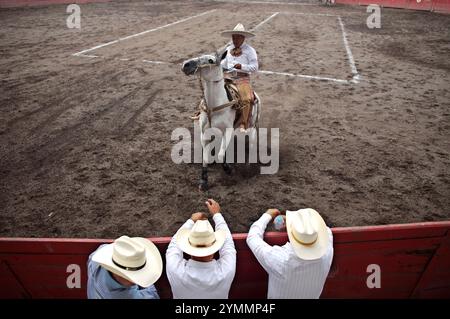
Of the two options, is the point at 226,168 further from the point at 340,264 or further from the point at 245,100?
the point at 340,264

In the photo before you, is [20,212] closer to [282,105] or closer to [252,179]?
[252,179]

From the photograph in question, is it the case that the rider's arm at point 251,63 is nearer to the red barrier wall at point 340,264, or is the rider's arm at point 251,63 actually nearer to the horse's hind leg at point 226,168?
the horse's hind leg at point 226,168

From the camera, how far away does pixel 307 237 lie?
8.84ft

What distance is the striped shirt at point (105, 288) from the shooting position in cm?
262

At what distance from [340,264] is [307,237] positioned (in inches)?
36.4

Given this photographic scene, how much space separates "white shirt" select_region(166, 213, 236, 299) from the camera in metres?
2.73

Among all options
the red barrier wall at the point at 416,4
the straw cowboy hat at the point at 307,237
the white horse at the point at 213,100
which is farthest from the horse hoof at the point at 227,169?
the red barrier wall at the point at 416,4

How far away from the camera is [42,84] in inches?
380


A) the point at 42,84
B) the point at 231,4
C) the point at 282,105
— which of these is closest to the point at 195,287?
the point at 282,105

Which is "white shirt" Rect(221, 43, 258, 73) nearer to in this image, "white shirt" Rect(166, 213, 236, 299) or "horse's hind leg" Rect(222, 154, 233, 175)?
"horse's hind leg" Rect(222, 154, 233, 175)

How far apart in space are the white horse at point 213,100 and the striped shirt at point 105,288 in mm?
2875

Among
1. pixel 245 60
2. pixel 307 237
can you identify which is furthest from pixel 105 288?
pixel 245 60

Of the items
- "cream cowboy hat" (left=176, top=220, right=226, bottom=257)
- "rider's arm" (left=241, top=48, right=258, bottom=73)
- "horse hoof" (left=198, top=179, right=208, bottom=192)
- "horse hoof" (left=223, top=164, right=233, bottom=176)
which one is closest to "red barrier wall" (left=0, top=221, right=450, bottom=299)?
"cream cowboy hat" (left=176, top=220, right=226, bottom=257)

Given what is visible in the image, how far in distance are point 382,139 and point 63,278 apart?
6670mm
